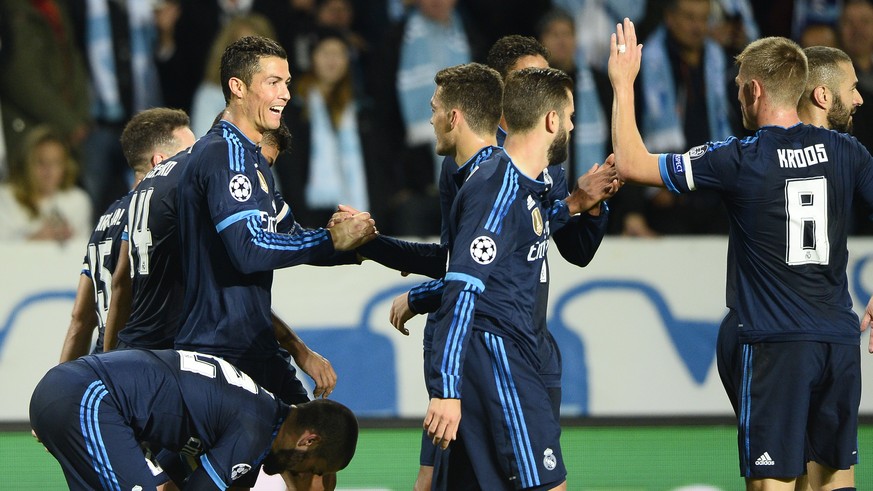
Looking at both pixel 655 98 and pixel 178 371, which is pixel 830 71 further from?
pixel 655 98


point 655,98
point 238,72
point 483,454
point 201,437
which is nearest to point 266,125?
point 238,72

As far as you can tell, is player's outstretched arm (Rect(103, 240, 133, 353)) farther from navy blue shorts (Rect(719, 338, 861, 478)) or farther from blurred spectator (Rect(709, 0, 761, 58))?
blurred spectator (Rect(709, 0, 761, 58))

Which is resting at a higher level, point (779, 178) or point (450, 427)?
point (779, 178)

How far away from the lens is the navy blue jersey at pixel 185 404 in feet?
13.2

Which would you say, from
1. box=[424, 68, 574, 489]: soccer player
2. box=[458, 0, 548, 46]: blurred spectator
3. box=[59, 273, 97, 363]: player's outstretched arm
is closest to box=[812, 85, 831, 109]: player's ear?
box=[424, 68, 574, 489]: soccer player

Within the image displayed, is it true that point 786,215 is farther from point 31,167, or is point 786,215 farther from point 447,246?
point 31,167

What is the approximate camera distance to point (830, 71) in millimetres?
5031

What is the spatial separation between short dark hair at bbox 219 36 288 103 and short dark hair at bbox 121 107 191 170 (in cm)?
102

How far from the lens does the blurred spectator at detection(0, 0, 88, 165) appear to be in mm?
8859

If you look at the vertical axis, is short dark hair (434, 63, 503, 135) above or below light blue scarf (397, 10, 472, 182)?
below

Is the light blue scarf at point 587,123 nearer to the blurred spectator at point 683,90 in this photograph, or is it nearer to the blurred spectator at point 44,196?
the blurred spectator at point 683,90

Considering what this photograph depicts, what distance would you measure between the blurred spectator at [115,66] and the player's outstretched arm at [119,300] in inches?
157

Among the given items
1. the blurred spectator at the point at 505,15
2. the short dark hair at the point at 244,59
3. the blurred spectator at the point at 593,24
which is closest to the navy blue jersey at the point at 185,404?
the short dark hair at the point at 244,59

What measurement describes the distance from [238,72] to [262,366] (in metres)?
1.18
